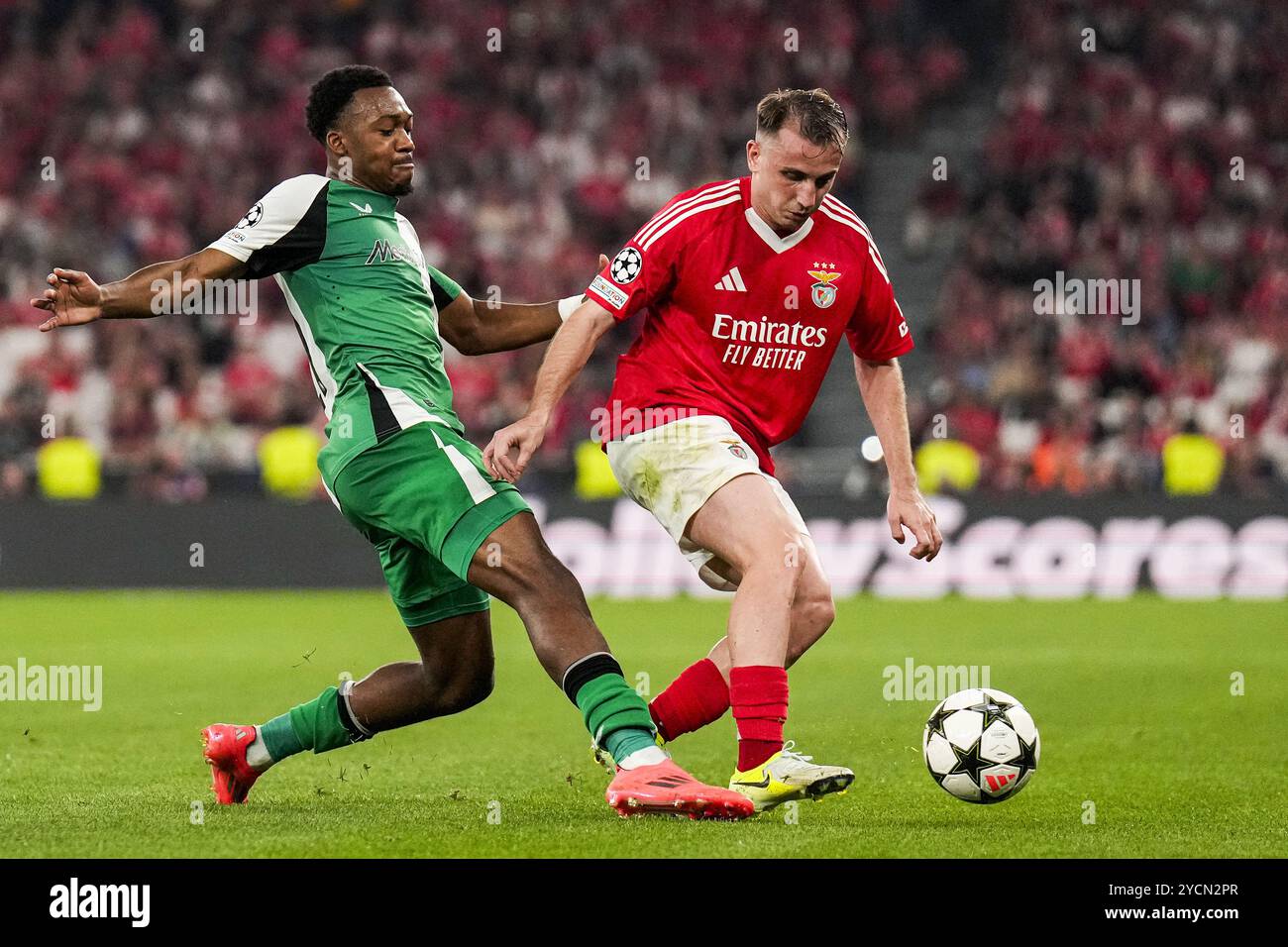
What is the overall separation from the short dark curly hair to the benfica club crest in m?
1.60

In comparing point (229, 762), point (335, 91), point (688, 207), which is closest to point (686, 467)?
point (688, 207)

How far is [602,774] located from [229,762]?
4.89ft

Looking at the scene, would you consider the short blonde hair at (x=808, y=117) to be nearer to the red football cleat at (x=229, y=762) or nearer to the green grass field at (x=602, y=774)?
the green grass field at (x=602, y=774)

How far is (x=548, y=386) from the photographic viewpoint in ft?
19.2

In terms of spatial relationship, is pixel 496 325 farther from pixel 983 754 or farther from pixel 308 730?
pixel 983 754

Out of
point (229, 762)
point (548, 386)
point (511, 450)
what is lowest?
point (229, 762)

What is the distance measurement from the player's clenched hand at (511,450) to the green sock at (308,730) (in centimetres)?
126

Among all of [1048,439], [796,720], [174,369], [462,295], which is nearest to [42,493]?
[174,369]

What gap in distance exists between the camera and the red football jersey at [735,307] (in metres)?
6.24

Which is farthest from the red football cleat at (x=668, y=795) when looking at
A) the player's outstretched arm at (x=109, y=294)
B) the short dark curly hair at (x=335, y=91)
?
the short dark curly hair at (x=335, y=91)

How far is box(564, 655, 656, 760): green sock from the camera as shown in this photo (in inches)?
219

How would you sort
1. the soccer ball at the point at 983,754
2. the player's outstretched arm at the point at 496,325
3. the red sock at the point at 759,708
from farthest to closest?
1. the player's outstretched arm at the point at 496,325
2. the soccer ball at the point at 983,754
3. the red sock at the point at 759,708

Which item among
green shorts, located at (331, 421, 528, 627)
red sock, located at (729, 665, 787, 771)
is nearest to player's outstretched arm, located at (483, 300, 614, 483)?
green shorts, located at (331, 421, 528, 627)
